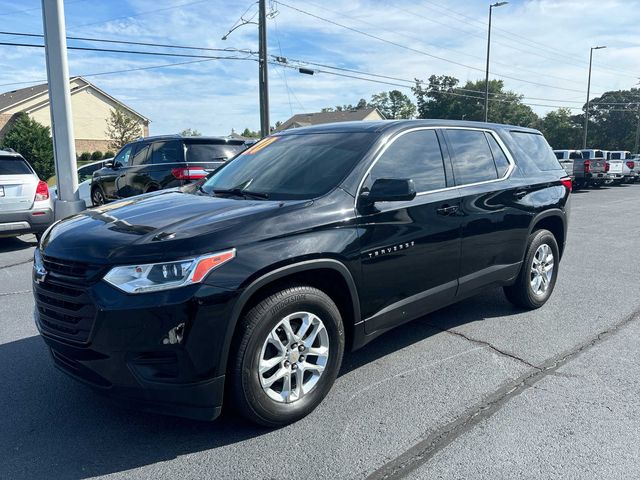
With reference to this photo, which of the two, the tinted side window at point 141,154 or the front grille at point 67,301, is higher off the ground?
the tinted side window at point 141,154

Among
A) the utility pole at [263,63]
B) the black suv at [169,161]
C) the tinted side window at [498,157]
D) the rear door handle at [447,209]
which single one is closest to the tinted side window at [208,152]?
the black suv at [169,161]

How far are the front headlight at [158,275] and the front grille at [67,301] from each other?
0.50 feet

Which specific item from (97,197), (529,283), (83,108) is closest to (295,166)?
(529,283)

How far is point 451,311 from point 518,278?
72 centimetres

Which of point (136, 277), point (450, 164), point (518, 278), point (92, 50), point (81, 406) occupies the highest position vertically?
point (92, 50)

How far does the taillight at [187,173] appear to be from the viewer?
33.2 feet

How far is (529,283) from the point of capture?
5.06 m

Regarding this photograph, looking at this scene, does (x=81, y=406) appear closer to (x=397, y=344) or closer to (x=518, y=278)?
(x=397, y=344)

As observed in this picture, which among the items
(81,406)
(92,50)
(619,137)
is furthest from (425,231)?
(619,137)

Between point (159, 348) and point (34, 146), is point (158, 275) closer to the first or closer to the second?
point (159, 348)

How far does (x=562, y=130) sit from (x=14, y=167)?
237ft

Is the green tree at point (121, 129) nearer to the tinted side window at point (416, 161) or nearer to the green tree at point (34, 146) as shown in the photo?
the green tree at point (34, 146)

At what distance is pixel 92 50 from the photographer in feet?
62.0

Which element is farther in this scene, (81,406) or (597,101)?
(597,101)
